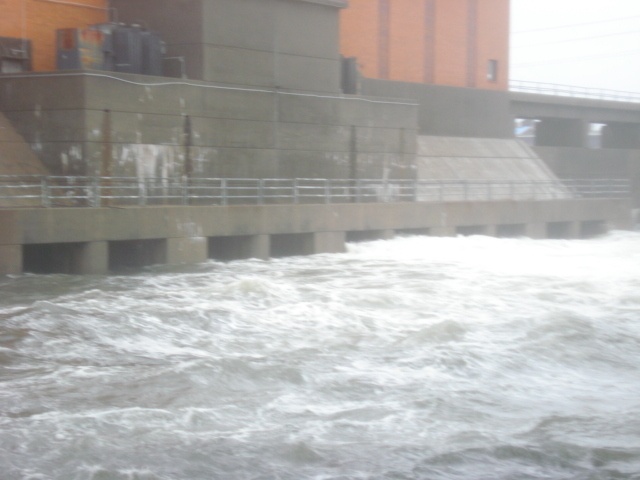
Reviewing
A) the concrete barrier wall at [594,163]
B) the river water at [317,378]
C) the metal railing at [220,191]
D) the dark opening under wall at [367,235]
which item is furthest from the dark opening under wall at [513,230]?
the river water at [317,378]

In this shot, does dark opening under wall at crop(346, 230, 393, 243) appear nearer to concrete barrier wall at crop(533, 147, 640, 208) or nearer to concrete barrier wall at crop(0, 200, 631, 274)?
concrete barrier wall at crop(0, 200, 631, 274)

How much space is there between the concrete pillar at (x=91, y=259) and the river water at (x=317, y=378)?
0.67 meters

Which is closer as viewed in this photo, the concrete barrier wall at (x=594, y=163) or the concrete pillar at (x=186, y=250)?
the concrete pillar at (x=186, y=250)

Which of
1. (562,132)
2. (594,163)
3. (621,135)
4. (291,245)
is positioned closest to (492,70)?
(594,163)

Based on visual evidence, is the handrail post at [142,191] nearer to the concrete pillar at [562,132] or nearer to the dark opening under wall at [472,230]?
the dark opening under wall at [472,230]

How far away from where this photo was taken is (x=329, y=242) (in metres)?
25.9

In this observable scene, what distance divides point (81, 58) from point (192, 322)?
41.2 feet

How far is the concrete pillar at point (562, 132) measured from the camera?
47.6 m

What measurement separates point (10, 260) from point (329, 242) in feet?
31.4

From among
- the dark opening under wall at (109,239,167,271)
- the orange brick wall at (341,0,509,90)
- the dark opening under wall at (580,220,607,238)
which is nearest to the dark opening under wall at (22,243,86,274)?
the dark opening under wall at (109,239,167,271)

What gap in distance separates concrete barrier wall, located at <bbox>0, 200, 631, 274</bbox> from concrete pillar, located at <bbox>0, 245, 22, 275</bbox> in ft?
0.07

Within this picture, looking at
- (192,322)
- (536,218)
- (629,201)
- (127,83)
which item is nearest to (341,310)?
(192,322)

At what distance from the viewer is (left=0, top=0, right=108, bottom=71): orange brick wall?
1016 inches

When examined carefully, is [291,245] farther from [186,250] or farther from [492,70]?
[492,70]
